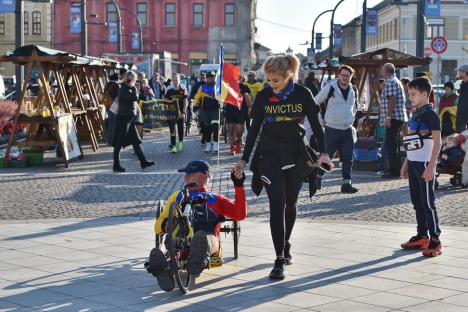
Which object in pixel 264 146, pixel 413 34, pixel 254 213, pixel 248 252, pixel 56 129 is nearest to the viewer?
pixel 264 146

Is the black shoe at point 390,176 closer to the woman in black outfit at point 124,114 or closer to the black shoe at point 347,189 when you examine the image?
the black shoe at point 347,189

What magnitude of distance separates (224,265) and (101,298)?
1.61 metres

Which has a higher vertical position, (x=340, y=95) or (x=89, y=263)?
(x=340, y=95)

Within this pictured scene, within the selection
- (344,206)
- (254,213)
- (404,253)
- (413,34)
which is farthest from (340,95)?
(413,34)

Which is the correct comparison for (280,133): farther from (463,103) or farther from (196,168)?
(463,103)

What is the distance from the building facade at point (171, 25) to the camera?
81.2m

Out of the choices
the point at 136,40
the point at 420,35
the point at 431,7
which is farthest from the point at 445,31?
the point at 420,35

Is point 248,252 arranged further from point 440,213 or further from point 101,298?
point 440,213

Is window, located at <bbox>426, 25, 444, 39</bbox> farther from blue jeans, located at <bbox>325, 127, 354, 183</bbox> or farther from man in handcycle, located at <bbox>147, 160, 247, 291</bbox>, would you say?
man in handcycle, located at <bbox>147, 160, 247, 291</bbox>

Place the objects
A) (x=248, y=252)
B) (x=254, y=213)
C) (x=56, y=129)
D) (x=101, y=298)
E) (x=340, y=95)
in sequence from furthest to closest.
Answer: (x=56, y=129)
(x=340, y=95)
(x=254, y=213)
(x=248, y=252)
(x=101, y=298)

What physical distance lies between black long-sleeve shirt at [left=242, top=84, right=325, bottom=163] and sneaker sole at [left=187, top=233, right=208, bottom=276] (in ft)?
3.09

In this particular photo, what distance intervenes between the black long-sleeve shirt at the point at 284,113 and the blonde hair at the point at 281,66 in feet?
0.49

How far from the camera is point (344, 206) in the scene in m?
12.9

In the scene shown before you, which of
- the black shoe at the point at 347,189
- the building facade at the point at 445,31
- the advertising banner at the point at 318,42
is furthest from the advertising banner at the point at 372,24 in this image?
the black shoe at the point at 347,189
